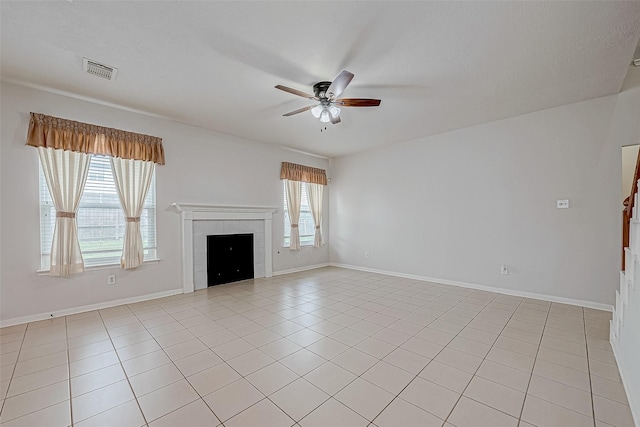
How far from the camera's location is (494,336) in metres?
2.81

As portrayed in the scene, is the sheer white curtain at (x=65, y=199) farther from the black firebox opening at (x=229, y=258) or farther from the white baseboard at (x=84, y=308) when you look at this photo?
the black firebox opening at (x=229, y=258)

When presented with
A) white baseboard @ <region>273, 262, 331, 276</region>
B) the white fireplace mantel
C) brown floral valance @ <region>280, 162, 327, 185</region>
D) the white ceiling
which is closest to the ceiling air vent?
the white ceiling

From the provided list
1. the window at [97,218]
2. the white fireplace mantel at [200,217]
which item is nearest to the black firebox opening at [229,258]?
the white fireplace mantel at [200,217]

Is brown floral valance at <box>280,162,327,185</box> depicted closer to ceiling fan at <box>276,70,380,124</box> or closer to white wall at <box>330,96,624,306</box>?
white wall at <box>330,96,624,306</box>

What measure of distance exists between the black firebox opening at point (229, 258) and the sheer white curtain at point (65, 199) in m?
1.80

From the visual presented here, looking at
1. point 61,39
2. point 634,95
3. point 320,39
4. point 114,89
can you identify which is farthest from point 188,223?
point 634,95

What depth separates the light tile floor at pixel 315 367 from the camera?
5.65ft

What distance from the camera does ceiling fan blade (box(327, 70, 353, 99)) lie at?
2.44 meters

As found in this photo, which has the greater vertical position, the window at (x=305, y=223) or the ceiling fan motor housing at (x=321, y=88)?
the ceiling fan motor housing at (x=321, y=88)

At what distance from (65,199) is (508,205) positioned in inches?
246

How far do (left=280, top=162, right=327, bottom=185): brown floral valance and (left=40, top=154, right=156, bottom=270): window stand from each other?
3.04 m

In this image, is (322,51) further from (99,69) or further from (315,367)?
(315,367)

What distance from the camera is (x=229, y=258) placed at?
5.11 meters

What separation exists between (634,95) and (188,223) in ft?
21.1
